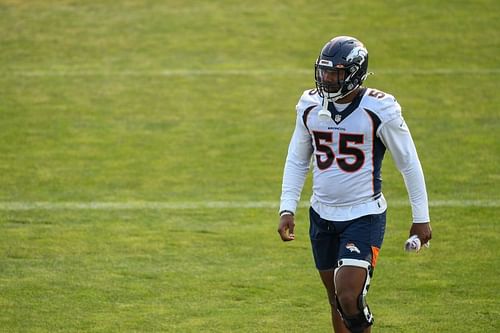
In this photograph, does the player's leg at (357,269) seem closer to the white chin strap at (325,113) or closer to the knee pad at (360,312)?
the knee pad at (360,312)

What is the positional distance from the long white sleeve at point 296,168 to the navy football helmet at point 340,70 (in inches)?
14.8

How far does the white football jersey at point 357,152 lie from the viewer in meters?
6.43

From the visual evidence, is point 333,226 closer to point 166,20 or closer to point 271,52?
point 271,52

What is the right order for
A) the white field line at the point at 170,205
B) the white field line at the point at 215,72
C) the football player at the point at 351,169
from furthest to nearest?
the white field line at the point at 215,72 → the white field line at the point at 170,205 → the football player at the point at 351,169

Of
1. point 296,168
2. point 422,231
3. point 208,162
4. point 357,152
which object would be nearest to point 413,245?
point 422,231

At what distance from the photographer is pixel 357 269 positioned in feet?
20.9

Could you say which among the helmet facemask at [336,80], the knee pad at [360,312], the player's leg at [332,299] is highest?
the helmet facemask at [336,80]

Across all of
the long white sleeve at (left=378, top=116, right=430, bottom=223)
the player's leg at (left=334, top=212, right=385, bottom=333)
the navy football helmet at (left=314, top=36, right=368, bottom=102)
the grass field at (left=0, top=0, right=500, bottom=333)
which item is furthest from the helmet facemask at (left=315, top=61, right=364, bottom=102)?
the grass field at (left=0, top=0, right=500, bottom=333)

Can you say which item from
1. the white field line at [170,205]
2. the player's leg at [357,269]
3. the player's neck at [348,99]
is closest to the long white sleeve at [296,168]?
the player's neck at [348,99]

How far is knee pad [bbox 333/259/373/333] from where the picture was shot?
20.7 feet

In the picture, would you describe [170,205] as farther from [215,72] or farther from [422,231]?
[215,72]

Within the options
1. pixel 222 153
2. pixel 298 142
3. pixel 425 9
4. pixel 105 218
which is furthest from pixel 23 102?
pixel 298 142

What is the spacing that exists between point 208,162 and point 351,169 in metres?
6.71

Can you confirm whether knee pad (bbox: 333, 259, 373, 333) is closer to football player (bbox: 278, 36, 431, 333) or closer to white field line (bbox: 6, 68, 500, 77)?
football player (bbox: 278, 36, 431, 333)
